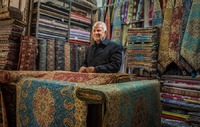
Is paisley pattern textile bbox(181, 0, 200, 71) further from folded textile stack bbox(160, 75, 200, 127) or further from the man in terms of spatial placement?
the man

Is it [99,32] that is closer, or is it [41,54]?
[99,32]

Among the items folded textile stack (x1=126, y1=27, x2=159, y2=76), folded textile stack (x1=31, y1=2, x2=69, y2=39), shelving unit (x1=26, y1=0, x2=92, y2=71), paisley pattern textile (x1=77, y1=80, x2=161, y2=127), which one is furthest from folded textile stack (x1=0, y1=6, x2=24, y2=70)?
paisley pattern textile (x1=77, y1=80, x2=161, y2=127)

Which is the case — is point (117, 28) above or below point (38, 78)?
above

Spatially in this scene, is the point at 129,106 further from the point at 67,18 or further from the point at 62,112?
the point at 67,18

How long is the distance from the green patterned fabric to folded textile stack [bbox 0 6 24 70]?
4.51 feet

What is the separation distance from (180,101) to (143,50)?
816 mm

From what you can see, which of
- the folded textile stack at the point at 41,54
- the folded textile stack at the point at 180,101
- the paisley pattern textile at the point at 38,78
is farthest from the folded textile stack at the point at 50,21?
the folded textile stack at the point at 180,101

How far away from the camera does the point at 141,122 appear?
1213 mm

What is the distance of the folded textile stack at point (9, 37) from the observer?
7.74 feet

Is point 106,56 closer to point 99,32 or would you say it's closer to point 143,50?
point 99,32

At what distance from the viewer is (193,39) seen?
2.18 meters

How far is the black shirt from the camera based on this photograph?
7.40ft

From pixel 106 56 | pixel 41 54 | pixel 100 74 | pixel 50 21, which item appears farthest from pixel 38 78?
pixel 50 21

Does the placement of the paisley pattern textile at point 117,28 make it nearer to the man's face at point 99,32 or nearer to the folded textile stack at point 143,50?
the folded textile stack at point 143,50
